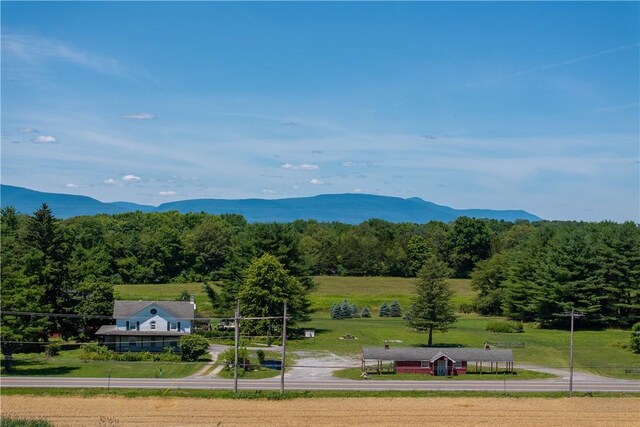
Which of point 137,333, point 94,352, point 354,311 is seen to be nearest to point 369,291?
point 354,311

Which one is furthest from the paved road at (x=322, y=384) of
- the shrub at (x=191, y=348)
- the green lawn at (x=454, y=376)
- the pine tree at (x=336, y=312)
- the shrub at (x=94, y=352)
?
the pine tree at (x=336, y=312)

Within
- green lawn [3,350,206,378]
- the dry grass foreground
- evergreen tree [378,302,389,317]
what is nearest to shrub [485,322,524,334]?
evergreen tree [378,302,389,317]

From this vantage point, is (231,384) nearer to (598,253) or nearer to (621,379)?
(621,379)

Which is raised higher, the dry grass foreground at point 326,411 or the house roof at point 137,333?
the house roof at point 137,333

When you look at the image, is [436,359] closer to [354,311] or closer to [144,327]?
[144,327]

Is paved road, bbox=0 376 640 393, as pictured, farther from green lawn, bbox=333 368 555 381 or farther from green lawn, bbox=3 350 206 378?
green lawn, bbox=3 350 206 378

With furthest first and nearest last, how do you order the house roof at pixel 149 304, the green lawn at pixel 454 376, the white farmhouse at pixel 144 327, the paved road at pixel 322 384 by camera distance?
the house roof at pixel 149 304 < the white farmhouse at pixel 144 327 < the green lawn at pixel 454 376 < the paved road at pixel 322 384

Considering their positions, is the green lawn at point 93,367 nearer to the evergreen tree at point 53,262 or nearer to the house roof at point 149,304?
the evergreen tree at point 53,262
